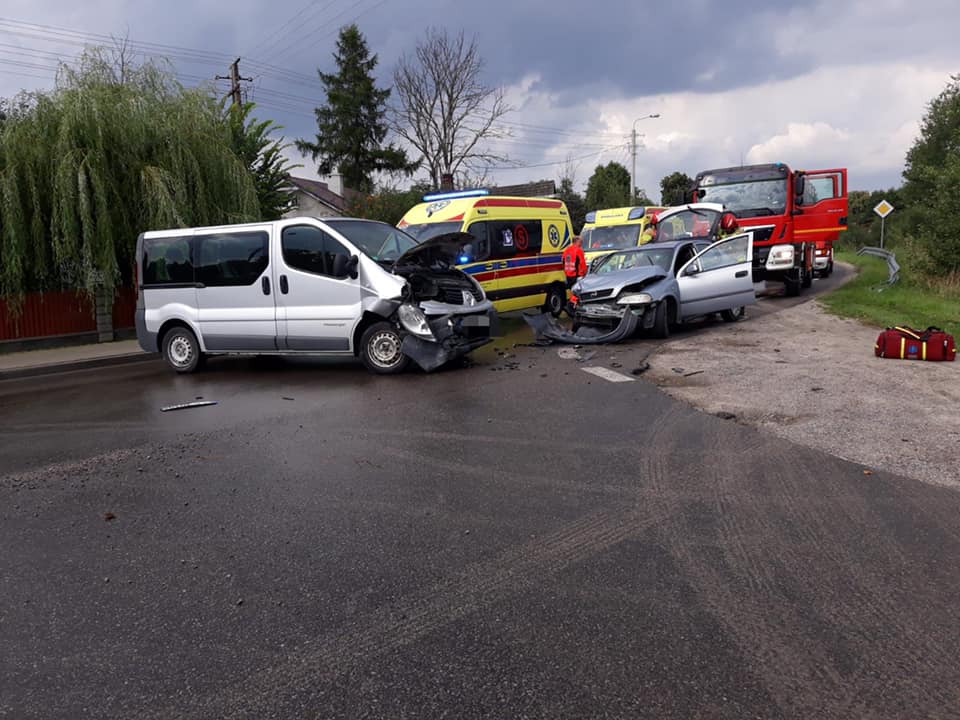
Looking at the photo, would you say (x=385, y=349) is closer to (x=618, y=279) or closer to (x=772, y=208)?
(x=618, y=279)

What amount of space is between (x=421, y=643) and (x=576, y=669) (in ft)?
2.19

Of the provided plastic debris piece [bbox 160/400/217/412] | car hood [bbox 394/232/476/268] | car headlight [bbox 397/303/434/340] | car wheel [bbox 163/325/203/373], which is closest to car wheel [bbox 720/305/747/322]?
car hood [bbox 394/232/476/268]

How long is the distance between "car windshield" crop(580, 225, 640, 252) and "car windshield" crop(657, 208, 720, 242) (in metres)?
1.06

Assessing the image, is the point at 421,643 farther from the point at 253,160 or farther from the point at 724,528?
the point at 253,160

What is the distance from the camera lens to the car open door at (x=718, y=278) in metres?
12.8

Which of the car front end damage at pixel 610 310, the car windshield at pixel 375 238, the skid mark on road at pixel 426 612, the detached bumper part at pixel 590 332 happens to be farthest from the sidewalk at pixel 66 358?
the skid mark on road at pixel 426 612

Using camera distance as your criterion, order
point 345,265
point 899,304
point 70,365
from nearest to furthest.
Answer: point 345,265 → point 70,365 → point 899,304

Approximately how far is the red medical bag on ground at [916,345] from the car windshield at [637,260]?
4136 millimetres

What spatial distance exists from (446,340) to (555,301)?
664 cm

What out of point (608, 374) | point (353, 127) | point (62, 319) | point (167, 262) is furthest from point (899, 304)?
point (353, 127)

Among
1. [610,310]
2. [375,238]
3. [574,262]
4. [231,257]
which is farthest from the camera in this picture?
[574,262]

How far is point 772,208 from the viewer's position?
18812 mm

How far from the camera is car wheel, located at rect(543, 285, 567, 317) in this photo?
50.6ft

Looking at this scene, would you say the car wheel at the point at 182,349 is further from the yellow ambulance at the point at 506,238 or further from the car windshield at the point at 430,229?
the yellow ambulance at the point at 506,238
